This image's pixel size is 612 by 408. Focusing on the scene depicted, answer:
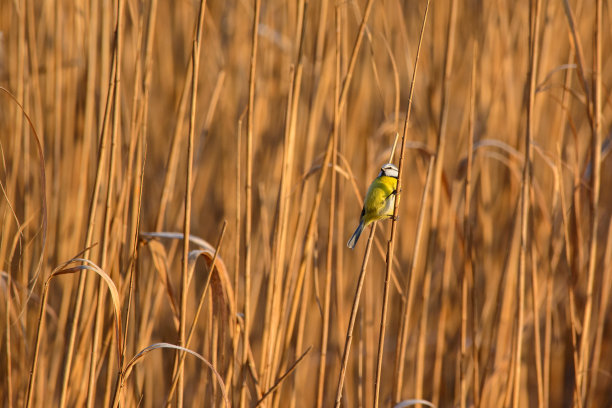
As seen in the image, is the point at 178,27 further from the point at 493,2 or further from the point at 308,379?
the point at 308,379

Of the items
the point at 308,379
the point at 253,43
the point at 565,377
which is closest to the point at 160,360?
the point at 308,379

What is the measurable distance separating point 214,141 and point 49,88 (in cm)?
64

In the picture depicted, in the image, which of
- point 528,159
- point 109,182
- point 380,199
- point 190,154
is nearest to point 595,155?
point 528,159

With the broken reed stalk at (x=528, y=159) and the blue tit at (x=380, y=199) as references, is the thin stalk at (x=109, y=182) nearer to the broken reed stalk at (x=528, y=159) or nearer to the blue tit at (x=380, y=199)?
the blue tit at (x=380, y=199)

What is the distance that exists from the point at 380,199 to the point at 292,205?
565 mm

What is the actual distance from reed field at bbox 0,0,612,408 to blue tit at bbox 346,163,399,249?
→ 6 cm

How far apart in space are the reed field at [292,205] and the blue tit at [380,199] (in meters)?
0.06

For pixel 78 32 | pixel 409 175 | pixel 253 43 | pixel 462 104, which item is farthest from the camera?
pixel 462 104

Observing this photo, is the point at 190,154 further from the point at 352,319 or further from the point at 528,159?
the point at 528,159

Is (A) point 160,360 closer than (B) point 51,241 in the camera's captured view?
No

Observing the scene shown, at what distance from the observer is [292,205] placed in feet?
5.30

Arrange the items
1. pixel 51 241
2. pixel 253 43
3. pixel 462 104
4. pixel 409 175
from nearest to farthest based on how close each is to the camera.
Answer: pixel 253 43 < pixel 51 241 < pixel 409 175 < pixel 462 104

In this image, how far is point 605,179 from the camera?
1.98 metres

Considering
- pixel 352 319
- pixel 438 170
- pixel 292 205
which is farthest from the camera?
pixel 292 205
